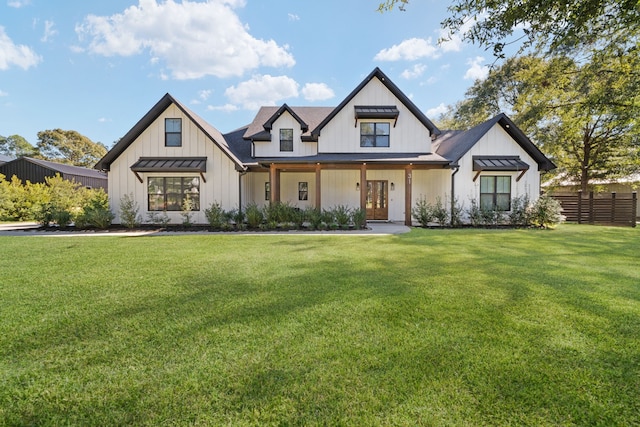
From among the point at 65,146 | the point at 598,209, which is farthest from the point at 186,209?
the point at 65,146

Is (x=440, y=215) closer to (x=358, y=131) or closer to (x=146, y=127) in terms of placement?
(x=358, y=131)

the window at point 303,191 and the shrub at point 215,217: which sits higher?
the window at point 303,191

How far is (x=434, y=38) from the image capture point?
572 centimetres

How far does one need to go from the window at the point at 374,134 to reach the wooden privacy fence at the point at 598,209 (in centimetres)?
983

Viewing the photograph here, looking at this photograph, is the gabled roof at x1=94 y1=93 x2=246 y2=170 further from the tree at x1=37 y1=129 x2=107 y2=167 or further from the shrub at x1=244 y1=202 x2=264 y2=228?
the tree at x1=37 y1=129 x2=107 y2=167

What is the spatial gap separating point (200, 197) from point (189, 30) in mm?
8753

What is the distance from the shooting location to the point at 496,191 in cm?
1423

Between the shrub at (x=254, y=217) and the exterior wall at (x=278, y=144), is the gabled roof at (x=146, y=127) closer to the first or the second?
the exterior wall at (x=278, y=144)

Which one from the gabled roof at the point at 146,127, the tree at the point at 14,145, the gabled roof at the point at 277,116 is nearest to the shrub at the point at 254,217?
the gabled roof at the point at 146,127

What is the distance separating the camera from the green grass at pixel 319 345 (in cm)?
189

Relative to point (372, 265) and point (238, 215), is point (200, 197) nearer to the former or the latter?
point (238, 215)

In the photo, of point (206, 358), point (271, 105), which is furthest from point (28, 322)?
point (271, 105)

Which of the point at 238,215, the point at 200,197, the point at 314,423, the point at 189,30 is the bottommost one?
the point at 314,423

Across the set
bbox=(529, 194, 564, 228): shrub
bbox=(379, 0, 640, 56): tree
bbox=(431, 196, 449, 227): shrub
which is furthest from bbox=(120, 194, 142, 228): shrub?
bbox=(529, 194, 564, 228): shrub
